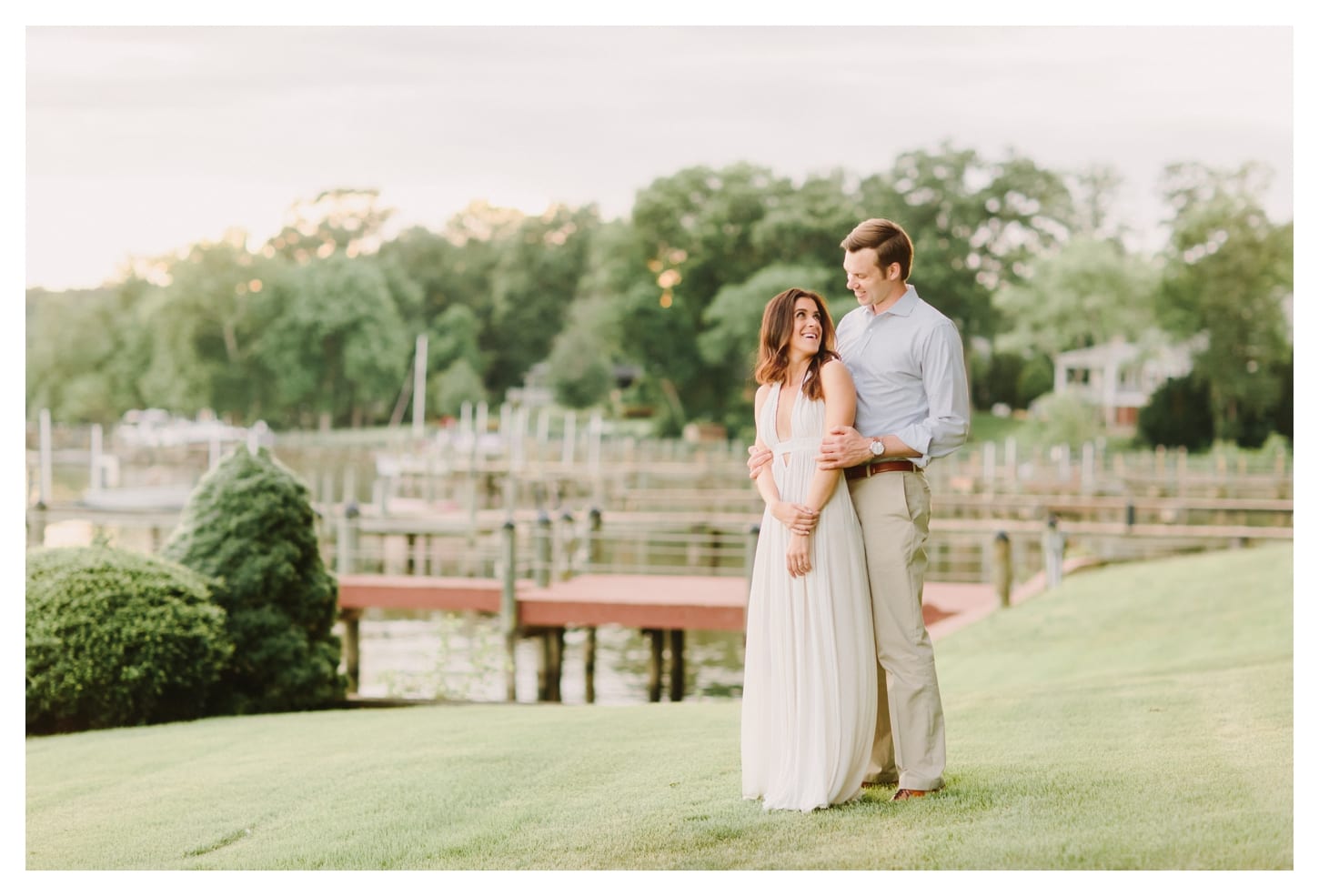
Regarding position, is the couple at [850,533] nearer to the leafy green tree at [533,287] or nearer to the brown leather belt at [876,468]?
the brown leather belt at [876,468]

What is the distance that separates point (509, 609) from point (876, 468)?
30.6 feet

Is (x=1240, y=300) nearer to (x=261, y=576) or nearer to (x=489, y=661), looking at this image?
(x=489, y=661)

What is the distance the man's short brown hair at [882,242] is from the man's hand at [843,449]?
0.60m

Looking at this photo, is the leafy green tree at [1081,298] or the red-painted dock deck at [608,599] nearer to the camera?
the red-painted dock deck at [608,599]

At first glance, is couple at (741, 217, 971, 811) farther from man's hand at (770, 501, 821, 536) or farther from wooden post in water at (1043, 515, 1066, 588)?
wooden post in water at (1043, 515, 1066, 588)

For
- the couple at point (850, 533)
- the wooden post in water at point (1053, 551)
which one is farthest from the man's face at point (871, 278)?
the wooden post in water at point (1053, 551)

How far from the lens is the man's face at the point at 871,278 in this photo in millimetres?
4703

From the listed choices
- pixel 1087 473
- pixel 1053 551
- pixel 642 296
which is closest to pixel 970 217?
pixel 642 296

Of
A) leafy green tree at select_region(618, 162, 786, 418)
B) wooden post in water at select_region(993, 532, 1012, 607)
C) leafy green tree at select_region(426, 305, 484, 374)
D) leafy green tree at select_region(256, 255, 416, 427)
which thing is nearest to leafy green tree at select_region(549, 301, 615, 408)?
leafy green tree at select_region(618, 162, 786, 418)

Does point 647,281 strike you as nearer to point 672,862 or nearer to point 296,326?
point 296,326

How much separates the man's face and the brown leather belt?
564 mm

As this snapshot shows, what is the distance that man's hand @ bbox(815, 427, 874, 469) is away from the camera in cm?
457

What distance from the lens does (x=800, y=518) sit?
465cm

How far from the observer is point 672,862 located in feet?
A: 14.7
